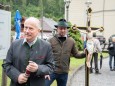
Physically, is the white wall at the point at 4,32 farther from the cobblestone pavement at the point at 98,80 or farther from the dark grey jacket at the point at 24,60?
the cobblestone pavement at the point at 98,80

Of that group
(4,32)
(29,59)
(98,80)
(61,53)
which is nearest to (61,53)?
(61,53)

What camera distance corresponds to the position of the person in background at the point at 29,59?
4.84m

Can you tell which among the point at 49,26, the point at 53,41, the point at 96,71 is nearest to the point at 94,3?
the point at 49,26

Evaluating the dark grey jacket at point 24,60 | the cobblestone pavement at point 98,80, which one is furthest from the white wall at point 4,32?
the cobblestone pavement at point 98,80

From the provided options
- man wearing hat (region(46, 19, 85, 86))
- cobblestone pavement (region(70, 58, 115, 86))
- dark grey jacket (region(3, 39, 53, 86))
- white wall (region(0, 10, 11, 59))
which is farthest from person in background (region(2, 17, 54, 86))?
cobblestone pavement (region(70, 58, 115, 86))

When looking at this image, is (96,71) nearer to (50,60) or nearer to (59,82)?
(59,82)

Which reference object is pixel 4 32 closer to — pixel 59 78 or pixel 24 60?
pixel 59 78

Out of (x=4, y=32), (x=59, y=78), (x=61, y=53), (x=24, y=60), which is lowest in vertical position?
(x=59, y=78)

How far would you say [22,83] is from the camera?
193 inches

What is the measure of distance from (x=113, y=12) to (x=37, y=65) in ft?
187

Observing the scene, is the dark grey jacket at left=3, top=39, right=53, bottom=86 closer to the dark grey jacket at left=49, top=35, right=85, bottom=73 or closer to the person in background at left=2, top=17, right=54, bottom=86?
the person in background at left=2, top=17, right=54, bottom=86

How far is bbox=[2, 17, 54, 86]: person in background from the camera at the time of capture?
4.84 metres

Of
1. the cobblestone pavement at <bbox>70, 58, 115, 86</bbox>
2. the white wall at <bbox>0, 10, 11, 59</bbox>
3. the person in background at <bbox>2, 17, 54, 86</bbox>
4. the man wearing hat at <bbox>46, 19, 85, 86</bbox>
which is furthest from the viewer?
the cobblestone pavement at <bbox>70, 58, 115, 86</bbox>

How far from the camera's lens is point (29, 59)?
493cm
